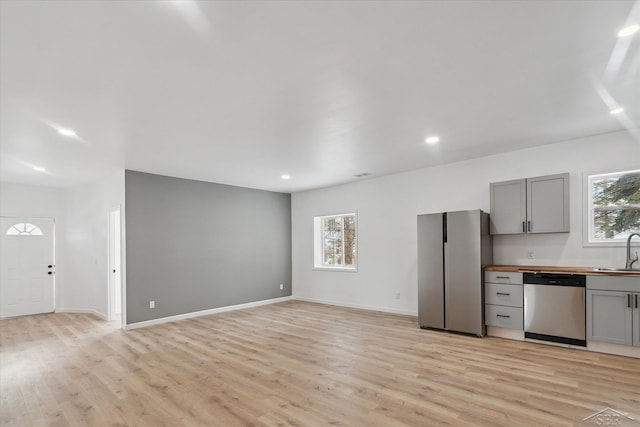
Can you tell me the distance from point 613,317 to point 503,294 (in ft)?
3.81

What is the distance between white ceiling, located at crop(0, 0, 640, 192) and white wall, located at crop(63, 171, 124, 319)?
1748 mm

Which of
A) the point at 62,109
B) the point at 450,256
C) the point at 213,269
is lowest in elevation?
the point at 213,269

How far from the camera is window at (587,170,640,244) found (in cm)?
414

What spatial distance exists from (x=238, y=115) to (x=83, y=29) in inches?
61.3

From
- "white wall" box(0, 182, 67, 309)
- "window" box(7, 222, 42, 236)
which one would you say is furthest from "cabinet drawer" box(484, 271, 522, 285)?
"window" box(7, 222, 42, 236)

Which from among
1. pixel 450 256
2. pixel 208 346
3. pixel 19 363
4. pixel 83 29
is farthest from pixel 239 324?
pixel 83 29

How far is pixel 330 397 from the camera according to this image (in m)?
2.96

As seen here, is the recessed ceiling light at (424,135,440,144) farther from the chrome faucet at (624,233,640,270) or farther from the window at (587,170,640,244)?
the chrome faucet at (624,233,640,270)

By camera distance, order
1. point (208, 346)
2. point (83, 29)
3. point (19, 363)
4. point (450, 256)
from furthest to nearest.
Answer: point (450, 256) < point (208, 346) < point (19, 363) < point (83, 29)

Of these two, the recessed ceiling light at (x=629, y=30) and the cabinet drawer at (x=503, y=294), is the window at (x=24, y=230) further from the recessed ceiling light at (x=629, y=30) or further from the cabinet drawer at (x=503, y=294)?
the recessed ceiling light at (x=629, y=30)

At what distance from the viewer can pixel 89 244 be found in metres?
6.91

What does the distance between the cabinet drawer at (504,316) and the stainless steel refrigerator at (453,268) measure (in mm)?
108

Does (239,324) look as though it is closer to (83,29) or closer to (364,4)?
(83,29)

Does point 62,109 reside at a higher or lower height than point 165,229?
higher
